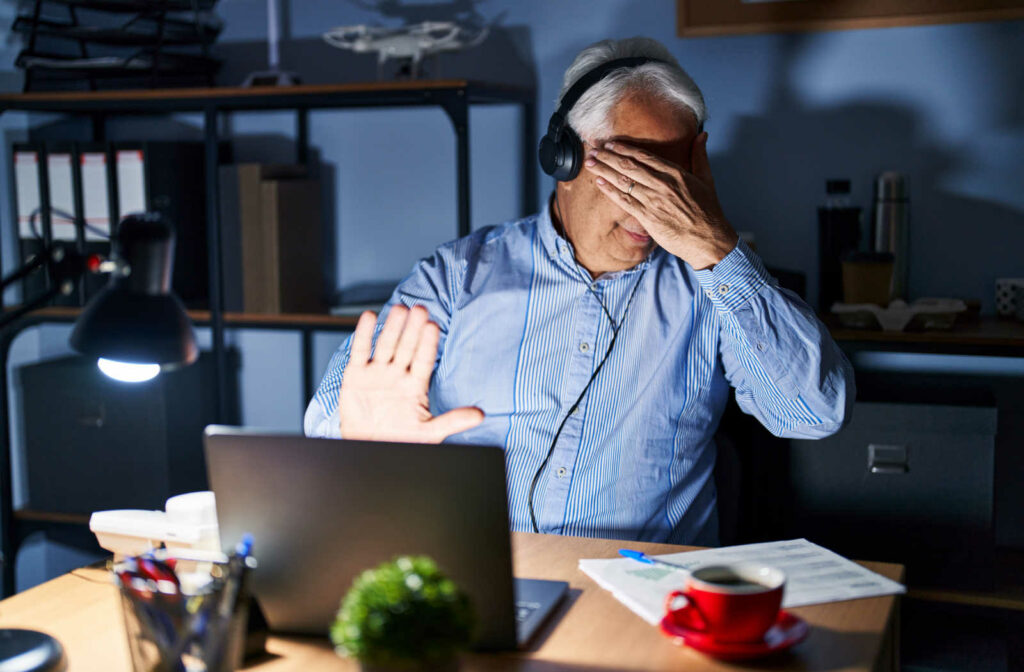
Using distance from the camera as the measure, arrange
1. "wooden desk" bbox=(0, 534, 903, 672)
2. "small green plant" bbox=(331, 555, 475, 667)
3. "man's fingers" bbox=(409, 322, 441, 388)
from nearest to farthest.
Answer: "small green plant" bbox=(331, 555, 475, 667) < "wooden desk" bbox=(0, 534, 903, 672) < "man's fingers" bbox=(409, 322, 441, 388)

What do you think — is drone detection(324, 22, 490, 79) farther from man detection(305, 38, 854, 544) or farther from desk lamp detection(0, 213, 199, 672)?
desk lamp detection(0, 213, 199, 672)

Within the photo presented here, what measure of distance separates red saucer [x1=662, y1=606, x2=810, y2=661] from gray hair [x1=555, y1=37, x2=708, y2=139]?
2.88 ft

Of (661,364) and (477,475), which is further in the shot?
(661,364)

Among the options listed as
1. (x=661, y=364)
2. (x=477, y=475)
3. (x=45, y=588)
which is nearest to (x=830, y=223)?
(x=661, y=364)

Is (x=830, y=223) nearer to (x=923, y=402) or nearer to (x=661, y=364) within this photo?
(x=923, y=402)

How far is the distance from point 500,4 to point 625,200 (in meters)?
0.99

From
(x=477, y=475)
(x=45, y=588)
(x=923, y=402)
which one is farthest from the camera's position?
(x=923, y=402)

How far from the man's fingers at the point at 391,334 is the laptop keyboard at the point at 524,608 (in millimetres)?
343

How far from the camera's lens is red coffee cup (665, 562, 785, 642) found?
37.4 inches

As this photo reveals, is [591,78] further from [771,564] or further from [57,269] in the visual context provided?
[57,269]

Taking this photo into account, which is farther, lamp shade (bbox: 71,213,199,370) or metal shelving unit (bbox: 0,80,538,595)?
metal shelving unit (bbox: 0,80,538,595)

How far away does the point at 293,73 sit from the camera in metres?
2.55

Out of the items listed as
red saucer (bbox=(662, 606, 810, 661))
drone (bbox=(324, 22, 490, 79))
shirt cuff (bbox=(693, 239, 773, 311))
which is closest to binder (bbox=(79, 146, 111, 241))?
drone (bbox=(324, 22, 490, 79))

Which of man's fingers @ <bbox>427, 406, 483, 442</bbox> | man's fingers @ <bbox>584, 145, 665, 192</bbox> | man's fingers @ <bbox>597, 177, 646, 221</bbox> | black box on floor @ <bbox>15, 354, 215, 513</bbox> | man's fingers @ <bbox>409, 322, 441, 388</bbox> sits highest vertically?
man's fingers @ <bbox>584, 145, 665, 192</bbox>
